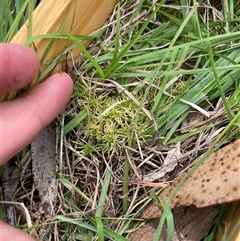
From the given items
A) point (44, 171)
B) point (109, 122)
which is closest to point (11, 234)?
point (44, 171)

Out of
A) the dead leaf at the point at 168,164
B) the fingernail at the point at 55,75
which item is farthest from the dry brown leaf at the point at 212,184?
the fingernail at the point at 55,75

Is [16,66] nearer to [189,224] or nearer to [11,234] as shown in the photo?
[11,234]

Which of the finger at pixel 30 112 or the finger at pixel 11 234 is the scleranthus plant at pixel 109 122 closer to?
the finger at pixel 30 112

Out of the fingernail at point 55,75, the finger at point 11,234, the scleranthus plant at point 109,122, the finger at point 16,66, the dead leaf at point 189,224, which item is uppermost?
the finger at point 16,66

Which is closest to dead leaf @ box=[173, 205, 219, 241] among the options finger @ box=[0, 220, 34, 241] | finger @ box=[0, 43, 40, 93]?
finger @ box=[0, 220, 34, 241]

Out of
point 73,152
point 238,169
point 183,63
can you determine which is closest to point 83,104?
point 73,152

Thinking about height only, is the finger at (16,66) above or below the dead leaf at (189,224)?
above

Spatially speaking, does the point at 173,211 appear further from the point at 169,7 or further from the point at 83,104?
the point at 169,7

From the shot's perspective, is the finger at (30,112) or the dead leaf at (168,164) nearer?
the finger at (30,112)
